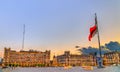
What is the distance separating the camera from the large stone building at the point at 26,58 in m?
111

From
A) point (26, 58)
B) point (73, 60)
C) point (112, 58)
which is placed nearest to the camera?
point (112, 58)

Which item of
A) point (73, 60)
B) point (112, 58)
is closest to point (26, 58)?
point (73, 60)

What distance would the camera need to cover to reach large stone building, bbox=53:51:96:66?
125 meters

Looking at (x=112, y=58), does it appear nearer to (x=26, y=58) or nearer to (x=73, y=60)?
(x=73, y=60)

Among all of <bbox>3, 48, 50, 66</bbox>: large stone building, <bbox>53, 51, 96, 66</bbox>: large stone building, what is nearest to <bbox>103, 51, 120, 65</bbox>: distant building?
<bbox>53, 51, 96, 66</bbox>: large stone building

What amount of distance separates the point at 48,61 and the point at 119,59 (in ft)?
110

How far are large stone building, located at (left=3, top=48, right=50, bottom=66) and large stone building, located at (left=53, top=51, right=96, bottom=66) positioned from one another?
8.51 metres

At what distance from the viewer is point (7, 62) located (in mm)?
108500

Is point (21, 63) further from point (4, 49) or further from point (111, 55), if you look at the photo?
point (111, 55)

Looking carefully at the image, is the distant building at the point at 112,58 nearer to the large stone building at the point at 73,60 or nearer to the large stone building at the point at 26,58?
the large stone building at the point at 73,60

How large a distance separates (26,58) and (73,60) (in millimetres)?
25642

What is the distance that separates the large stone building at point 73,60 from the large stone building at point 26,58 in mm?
8513

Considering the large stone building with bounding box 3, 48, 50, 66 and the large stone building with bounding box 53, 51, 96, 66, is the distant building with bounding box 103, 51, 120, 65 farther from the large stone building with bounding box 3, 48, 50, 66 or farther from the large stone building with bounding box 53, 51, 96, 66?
the large stone building with bounding box 3, 48, 50, 66

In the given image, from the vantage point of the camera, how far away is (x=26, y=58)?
376ft
